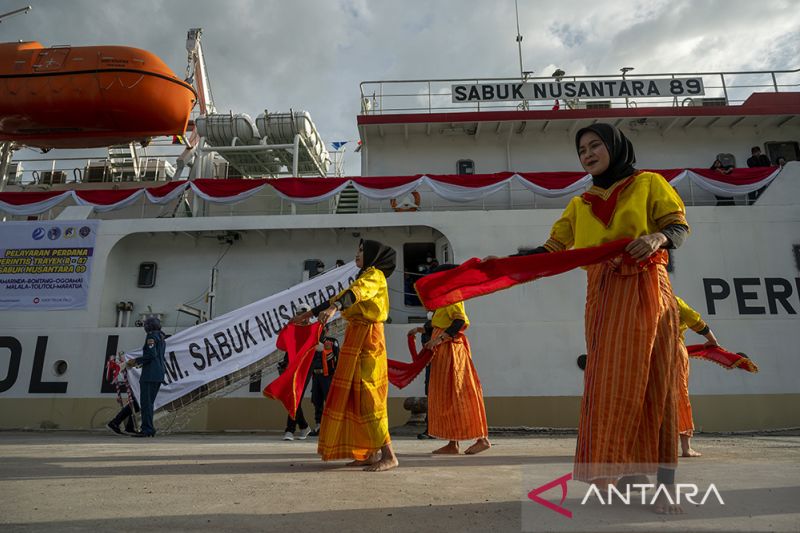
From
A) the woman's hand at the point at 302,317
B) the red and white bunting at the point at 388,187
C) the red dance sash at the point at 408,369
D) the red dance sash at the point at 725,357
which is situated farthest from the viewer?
the red and white bunting at the point at 388,187

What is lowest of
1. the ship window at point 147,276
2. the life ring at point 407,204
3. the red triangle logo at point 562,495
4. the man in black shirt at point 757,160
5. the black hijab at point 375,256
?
the red triangle logo at point 562,495

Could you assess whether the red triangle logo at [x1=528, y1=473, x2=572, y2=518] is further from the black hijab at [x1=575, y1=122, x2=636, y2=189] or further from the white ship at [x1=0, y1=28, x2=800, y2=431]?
the white ship at [x1=0, y1=28, x2=800, y2=431]

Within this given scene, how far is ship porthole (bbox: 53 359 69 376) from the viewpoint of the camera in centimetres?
834

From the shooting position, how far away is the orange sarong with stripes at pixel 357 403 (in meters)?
3.29

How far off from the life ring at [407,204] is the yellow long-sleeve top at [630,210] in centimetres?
692

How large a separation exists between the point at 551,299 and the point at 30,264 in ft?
30.0

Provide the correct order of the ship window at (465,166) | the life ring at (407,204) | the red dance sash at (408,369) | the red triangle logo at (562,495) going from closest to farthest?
the red triangle logo at (562,495), the red dance sash at (408,369), the life ring at (407,204), the ship window at (465,166)

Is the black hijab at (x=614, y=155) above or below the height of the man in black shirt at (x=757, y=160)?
below

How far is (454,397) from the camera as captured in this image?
454 cm

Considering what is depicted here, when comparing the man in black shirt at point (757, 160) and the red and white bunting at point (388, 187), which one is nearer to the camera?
the red and white bunting at point (388, 187)

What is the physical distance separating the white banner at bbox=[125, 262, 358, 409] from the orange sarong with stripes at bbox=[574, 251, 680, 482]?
6472 millimetres

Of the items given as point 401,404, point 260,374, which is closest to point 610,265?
point 401,404

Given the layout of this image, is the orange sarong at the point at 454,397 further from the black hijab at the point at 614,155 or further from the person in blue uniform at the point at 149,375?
the person in blue uniform at the point at 149,375

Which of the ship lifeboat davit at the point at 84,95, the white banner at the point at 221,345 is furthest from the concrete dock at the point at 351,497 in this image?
the ship lifeboat davit at the point at 84,95
